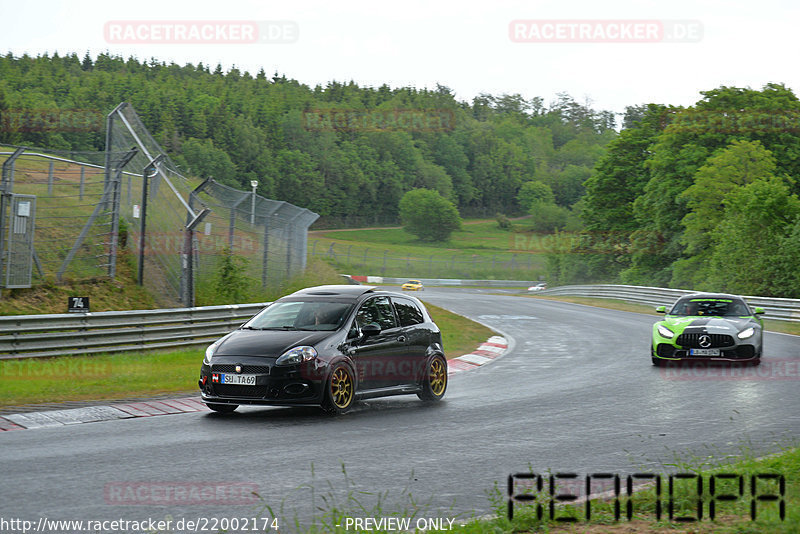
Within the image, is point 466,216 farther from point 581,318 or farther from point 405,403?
point 405,403

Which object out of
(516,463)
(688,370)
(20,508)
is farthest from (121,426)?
(688,370)

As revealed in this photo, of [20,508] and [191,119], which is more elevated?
[191,119]

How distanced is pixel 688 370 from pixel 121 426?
1084cm

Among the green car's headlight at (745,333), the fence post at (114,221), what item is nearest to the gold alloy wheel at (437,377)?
the green car's headlight at (745,333)

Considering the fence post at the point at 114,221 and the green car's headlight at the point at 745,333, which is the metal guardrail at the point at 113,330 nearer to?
the fence post at the point at 114,221

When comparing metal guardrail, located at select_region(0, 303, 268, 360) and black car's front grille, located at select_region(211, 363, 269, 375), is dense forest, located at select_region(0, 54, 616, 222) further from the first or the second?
black car's front grille, located at select_region(211, 363, 269, 375)

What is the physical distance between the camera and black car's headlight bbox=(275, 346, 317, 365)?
10258 mm

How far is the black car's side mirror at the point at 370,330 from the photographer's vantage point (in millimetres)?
11188

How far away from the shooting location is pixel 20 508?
5.77m

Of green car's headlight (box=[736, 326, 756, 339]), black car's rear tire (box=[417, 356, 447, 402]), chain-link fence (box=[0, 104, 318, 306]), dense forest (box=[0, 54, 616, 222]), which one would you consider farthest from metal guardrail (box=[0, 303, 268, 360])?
dense forest (box=[0, 54, 616, 222])

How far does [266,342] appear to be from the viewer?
10633mm

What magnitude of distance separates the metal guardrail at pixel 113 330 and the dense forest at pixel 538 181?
29235mm

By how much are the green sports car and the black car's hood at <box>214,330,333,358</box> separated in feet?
27.3

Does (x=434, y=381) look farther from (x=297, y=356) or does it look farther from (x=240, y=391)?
(x=240, y=391)
